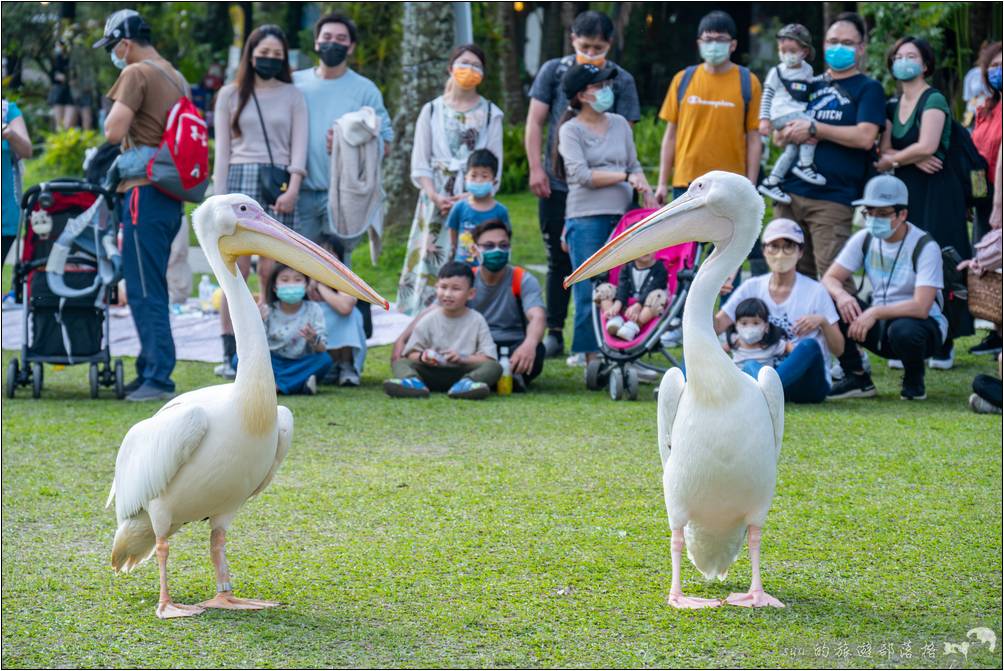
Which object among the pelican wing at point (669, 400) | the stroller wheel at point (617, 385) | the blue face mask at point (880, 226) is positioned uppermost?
the blue face mask at point (880, 226)

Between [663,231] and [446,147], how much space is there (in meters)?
4.35

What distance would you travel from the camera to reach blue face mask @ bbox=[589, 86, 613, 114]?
775cm

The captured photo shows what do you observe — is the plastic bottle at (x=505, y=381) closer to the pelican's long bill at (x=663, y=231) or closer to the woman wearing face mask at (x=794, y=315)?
the woman wearing face mask at (x=794, y=315)

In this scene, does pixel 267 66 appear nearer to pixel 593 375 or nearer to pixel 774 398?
pixel 593 375

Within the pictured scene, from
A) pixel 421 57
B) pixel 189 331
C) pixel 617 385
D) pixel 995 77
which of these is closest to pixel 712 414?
pixel 617 385

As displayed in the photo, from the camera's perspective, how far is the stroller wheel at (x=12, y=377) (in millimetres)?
7281

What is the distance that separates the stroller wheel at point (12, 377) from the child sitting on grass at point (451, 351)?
203 cm

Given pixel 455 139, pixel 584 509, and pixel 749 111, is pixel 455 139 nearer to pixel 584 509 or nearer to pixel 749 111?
pixel 749 111

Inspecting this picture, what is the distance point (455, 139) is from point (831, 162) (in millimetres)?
2282

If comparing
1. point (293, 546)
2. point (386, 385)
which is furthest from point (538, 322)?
point (293, 546)

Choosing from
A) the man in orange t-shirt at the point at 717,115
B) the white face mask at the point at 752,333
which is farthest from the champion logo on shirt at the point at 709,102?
the white face mask at the point at 752,333

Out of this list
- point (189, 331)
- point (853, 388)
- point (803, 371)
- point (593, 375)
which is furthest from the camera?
point (189, 331)

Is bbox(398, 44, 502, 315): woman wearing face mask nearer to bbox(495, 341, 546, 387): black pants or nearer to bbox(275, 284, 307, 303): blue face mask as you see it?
bbox(495, 341, 546, 387): black pants

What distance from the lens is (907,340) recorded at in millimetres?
7094
